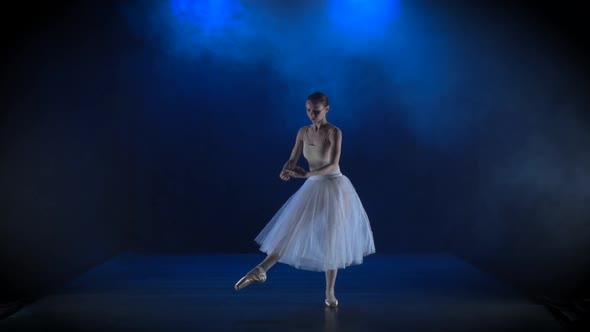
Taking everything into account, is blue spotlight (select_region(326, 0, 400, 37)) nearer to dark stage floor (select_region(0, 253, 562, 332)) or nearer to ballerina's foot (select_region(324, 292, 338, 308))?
dark stage floor (select_region(0, 253, 562, 332))

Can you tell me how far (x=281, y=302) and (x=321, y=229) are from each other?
23.7 inches

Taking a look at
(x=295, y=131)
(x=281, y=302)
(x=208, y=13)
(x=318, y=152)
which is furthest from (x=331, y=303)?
(x=208, y=13)

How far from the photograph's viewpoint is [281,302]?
4160 mm

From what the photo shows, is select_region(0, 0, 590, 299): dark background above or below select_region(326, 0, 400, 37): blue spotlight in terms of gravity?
below

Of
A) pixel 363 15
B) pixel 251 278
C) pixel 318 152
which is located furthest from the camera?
pixel 363 15

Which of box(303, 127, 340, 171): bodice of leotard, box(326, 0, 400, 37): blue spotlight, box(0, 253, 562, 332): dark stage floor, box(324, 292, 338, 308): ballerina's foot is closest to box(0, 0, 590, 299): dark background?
box(326, 0, 400, 37): blue spotlight

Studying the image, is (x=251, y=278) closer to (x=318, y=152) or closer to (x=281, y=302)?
(x=281, y=302)

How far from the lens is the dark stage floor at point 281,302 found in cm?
357

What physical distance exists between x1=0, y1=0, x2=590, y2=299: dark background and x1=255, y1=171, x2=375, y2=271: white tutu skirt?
8.33 ft

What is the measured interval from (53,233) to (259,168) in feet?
6.88

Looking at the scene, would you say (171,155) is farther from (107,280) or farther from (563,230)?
(563,230)

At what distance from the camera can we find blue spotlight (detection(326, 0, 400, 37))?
6.34 meters

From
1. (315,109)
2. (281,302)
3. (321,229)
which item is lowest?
(281,302)

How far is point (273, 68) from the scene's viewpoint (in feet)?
21.0
